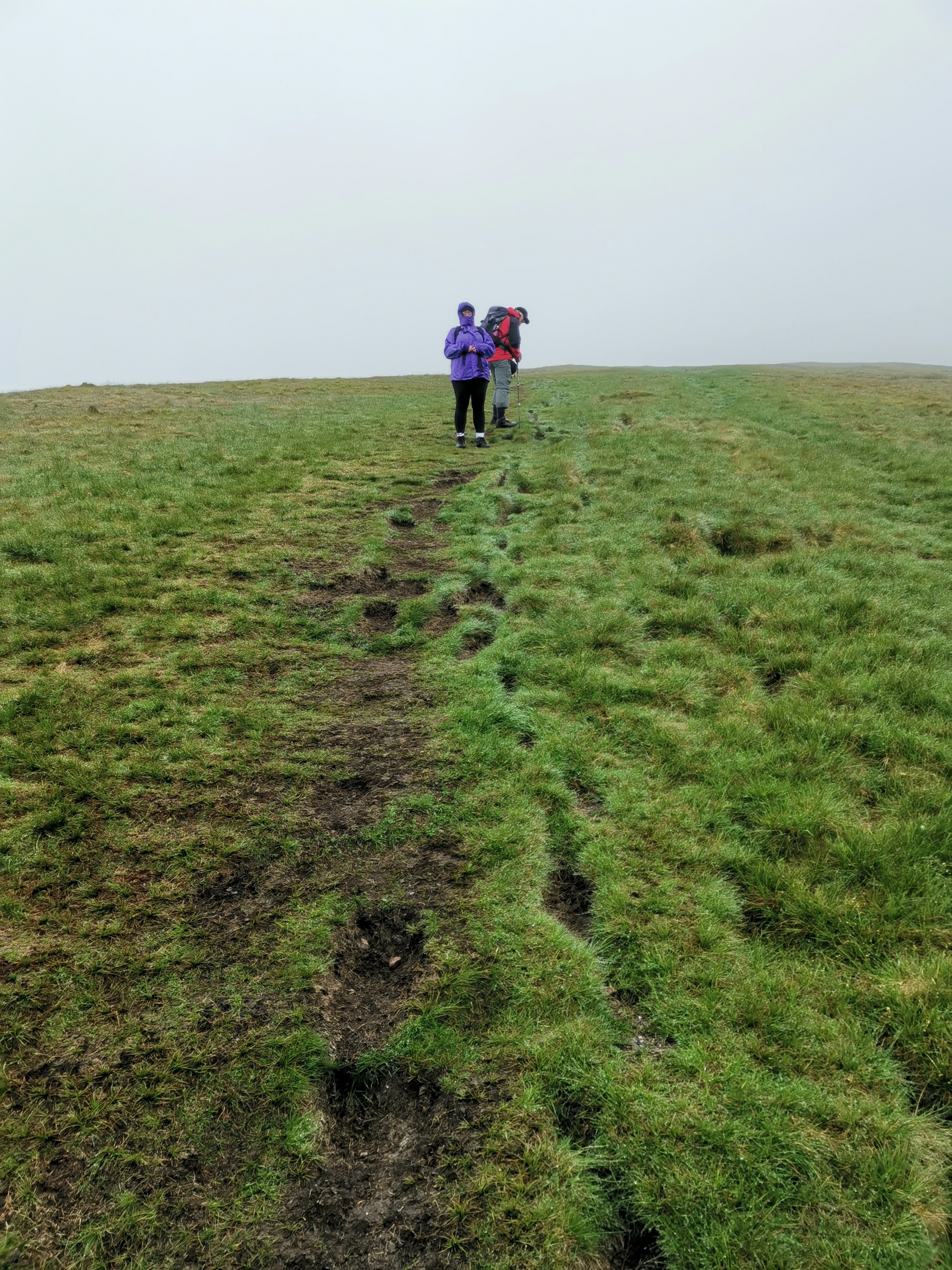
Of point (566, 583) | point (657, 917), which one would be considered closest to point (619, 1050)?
point (657, 917)

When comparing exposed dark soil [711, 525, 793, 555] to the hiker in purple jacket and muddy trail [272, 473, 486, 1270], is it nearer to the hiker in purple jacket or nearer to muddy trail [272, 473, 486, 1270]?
muddy trail [272, 473, 486, 1270]

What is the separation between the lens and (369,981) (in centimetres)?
473

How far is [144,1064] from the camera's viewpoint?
4.00 m

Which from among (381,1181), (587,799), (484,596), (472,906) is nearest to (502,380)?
(484,596)

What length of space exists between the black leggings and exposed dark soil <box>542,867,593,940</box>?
1706 centimetres

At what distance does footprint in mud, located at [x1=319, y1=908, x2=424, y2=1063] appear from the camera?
433cm

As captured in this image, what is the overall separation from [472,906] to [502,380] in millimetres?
21569

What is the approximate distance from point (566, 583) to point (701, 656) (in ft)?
10.1

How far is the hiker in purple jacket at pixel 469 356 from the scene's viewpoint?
724 inches

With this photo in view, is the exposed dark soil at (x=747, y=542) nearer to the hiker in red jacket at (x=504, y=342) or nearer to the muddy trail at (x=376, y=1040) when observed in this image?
the muddy trail at (x=376, y=1040)

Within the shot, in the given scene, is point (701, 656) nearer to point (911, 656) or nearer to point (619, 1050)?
point (911, 656)

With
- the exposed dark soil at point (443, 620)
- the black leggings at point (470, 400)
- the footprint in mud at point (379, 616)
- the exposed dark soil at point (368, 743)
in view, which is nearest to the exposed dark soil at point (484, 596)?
the exposed dark soil at point (443, 620)

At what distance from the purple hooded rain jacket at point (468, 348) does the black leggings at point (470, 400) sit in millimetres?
362

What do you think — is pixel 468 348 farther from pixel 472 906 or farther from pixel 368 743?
pixel 472 906
